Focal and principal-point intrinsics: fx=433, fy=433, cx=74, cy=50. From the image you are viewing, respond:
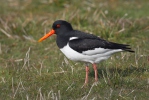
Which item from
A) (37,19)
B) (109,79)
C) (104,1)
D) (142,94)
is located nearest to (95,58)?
(109,79)

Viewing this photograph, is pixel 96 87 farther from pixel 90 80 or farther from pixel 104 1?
pixel 104 1

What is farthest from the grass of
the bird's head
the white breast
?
the bird's head

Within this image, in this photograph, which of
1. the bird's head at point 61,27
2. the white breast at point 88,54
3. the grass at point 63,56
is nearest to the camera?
the grass at point 63,56

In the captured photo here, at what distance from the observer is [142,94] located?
6086 millimetres

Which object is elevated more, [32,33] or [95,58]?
[95,58]

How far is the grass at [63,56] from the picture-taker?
20.5ft

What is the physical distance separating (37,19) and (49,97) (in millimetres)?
5066

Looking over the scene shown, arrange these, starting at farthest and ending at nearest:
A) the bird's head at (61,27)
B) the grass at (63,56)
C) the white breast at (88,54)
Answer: the bird's head at (61,27) → the white breast at (88,54) → the grass at (63,56)

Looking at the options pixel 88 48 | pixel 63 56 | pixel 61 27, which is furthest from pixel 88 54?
pixel 63 56

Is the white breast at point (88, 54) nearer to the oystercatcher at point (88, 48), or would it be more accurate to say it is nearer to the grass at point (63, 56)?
the oystercatcher at point (88, 48)

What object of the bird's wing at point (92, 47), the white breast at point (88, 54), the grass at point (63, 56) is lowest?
the grass at point (63, 56)

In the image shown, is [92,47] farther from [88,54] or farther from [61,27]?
[61,27]

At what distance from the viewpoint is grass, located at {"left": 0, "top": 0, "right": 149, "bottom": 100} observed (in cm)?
623

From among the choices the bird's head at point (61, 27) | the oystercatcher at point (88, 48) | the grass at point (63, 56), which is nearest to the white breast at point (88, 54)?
the oystercatcher at point (88, 48)
